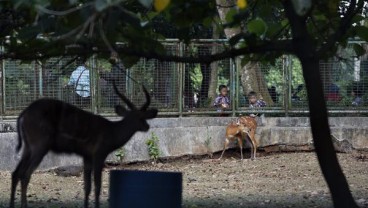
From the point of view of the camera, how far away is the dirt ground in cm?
1217

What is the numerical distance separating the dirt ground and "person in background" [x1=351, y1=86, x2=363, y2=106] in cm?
135

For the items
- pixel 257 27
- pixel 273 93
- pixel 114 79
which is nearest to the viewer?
pixel 257 27

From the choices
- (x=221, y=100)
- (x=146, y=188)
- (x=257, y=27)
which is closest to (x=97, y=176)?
(x=146, y=188)

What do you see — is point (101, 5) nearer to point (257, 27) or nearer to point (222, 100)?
point (257, 27)

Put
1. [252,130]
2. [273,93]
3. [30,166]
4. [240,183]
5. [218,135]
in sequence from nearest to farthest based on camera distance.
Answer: [30,166]
[240,183]
[252,130]
[218,135]
[273,93]

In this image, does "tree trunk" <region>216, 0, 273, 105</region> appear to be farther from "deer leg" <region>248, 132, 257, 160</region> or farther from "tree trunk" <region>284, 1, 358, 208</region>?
"tree trunk" <region>284, 1, 358, 208</region>

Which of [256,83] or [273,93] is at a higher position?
[256,83]

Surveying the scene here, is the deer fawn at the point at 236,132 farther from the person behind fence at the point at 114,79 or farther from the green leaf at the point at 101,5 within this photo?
the green leaf at the point at 101,5

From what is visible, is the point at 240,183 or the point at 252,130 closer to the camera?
the point at 240,183

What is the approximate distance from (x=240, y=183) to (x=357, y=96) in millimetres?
4822

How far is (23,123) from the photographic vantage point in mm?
9102

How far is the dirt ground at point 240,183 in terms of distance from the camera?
12172 mm

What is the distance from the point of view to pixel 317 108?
7504mm

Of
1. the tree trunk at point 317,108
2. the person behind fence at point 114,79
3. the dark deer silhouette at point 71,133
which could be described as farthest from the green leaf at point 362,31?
the person behind fence at point 114,79
